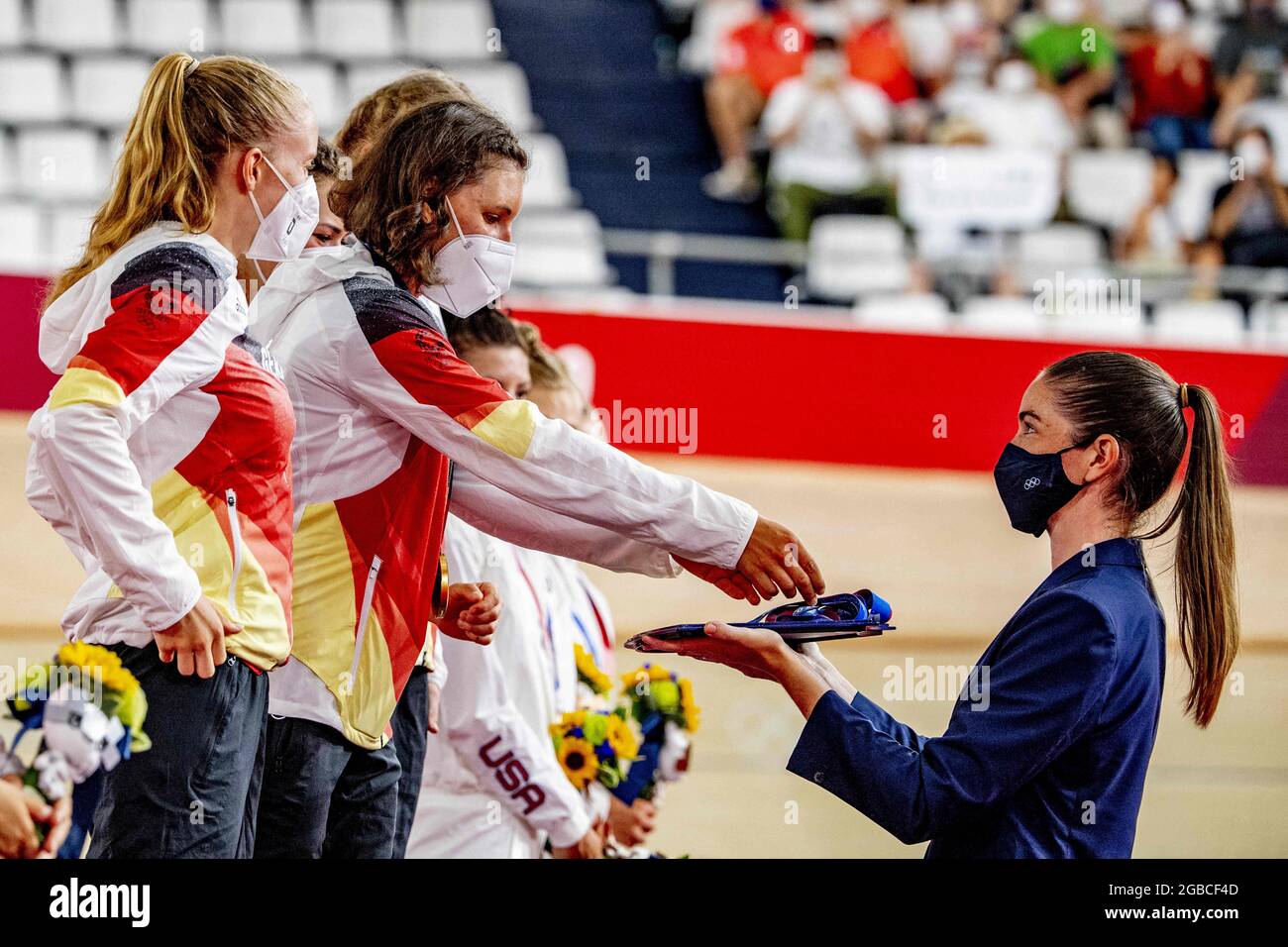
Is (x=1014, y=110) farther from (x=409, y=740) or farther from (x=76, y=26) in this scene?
(x=409, y=740)

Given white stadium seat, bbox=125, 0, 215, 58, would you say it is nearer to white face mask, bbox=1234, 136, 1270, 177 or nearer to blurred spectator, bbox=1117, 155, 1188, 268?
blurred spectator, bbox=1117, 155, 1188, 268

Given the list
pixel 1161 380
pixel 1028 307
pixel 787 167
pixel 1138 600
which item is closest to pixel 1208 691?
pixel 1138 600

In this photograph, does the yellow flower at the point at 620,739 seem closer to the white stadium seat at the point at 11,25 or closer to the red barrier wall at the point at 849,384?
the red barrier wall at the point at 849,384

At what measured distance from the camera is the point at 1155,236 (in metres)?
9.50

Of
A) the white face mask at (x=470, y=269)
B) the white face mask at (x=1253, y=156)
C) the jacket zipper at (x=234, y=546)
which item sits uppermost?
the white face mask at (x=1253, y=156)

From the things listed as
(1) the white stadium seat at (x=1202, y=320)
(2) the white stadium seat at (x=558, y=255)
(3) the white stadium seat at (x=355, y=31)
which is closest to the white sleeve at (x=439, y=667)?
(2) the white stadium seat at (x=558, y=255)

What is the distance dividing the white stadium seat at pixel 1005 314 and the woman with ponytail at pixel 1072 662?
568 cm

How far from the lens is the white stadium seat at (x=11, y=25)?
883 centimetres

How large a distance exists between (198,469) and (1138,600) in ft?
4.42

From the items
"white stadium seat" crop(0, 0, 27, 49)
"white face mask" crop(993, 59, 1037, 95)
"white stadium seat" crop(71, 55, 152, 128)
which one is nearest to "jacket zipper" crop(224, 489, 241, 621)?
"white stadium seat" crop(71, 55, 152, 128)

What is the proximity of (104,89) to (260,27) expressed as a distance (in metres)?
1.04

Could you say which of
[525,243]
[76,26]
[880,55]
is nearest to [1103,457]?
[525,243]

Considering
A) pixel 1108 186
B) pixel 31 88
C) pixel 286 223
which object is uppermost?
pixel 31 88

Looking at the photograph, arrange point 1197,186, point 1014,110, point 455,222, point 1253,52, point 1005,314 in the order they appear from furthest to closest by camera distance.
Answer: point 1253,52
point 1014,110
point 1197,186
point 1005,314
point 455,222
